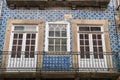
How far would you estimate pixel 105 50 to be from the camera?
10953 millimetres

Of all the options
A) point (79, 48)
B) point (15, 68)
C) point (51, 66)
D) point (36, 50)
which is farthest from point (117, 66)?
point (15, 68)

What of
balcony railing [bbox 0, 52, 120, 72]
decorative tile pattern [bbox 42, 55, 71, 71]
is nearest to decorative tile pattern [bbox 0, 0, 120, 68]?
balcony railing [bbox 0, 52, 120, 72]

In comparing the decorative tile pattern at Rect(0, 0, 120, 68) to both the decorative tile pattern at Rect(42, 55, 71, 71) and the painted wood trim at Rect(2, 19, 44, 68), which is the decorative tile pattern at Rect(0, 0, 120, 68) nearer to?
the painted wood trim at Rect(2, 19, 44, 68)

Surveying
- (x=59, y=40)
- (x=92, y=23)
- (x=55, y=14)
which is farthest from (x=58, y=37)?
(x=92, y=23)

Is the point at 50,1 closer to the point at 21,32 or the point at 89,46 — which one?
the point at 21,32

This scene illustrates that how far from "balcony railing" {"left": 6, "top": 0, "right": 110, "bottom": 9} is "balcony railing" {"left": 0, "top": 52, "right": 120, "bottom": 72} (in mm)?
2209

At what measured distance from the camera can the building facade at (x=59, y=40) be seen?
10.3 m

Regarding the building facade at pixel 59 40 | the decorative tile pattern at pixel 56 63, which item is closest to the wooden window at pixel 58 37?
the building facade at pixel 59 40

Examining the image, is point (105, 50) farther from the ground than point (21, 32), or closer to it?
closer to it

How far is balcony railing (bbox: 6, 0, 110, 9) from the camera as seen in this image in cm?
1168

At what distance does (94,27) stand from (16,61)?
139 inches

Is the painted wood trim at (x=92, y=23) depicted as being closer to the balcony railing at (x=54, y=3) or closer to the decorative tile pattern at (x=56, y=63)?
the decorative tile pattern at (x=56, y=63)

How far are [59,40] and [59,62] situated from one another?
1.06m

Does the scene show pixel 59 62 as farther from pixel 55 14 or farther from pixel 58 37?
pixel 55 14
